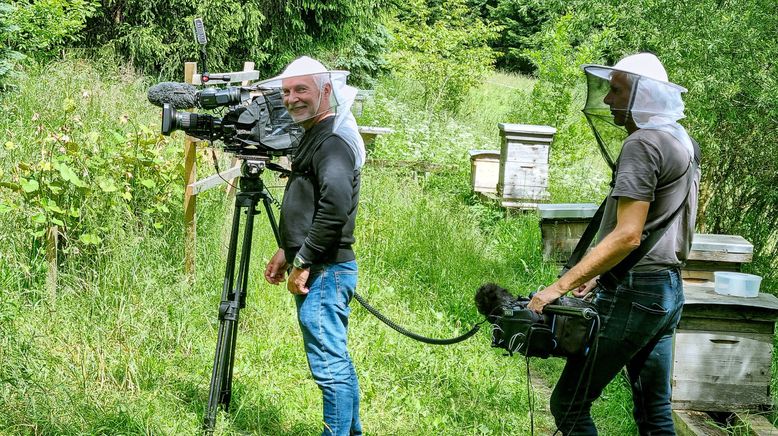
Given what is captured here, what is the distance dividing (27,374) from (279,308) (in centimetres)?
180

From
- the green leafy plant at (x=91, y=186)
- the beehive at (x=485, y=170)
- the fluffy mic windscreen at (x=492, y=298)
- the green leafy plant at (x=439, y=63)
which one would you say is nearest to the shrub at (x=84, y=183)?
the green leafy plant at (x=91, y=186)

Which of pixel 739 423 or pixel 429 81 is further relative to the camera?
pixel 429 81

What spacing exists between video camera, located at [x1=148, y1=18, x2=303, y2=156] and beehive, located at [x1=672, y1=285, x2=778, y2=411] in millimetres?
2197

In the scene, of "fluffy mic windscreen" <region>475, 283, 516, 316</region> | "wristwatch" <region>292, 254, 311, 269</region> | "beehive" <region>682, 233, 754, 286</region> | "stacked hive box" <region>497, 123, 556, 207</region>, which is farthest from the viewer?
"stacked hive box" <region>497, 123, 556, 207</region>

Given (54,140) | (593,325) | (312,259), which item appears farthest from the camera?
(54,140)

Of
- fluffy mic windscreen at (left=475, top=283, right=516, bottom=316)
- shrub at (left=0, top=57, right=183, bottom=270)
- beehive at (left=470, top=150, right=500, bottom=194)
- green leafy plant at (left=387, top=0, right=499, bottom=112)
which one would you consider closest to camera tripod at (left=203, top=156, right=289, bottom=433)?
fluffy mic windscreen at (left=475, top=283, right=516, bottom=316)

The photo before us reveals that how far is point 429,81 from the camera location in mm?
15117

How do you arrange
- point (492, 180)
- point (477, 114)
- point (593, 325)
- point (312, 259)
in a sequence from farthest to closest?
point (477, 114) → point (492, 180) → point (312, 259) → point (593, 325)

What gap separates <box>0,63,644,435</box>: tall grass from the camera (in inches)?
142

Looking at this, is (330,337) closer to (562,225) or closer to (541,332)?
(541,332)

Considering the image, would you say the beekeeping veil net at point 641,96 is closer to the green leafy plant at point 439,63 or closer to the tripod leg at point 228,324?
the tripod leg at point 228,324

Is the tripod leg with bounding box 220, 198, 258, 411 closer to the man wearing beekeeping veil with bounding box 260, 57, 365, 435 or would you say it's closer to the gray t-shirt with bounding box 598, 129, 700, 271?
the man wearing beekeeping veil with bounding box 260, 57, 365, 435

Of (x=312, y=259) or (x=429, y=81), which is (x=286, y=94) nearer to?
(x=312, y=259)

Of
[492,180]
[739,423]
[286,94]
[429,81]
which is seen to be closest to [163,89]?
[286,94]
